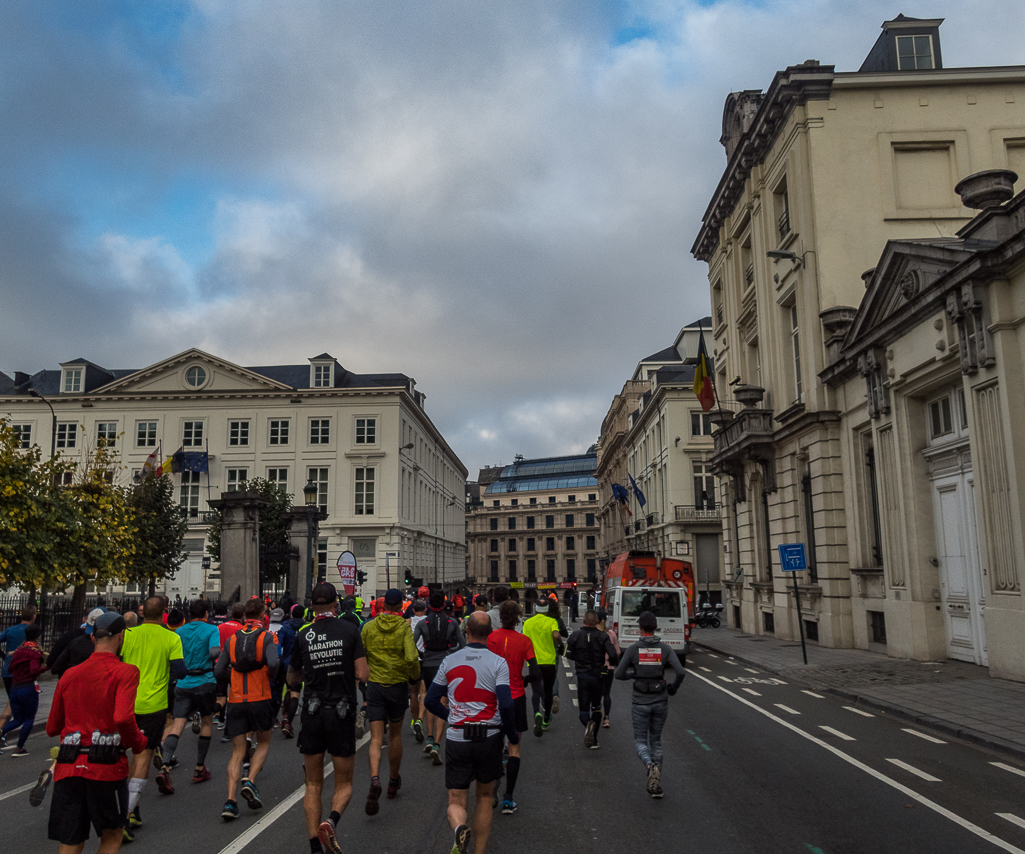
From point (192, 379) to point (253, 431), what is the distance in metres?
6.26

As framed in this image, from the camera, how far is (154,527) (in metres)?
35.8

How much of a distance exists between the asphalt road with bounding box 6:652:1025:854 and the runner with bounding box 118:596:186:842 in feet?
2.49

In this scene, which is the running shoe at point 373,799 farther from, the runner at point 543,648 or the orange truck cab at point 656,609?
the orange truck cab at point 656,609

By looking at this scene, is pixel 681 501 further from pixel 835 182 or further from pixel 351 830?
pixel 351 830

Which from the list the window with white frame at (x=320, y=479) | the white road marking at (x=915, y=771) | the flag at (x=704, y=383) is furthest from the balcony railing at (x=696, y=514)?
the white road marking at (x=915, y=771)

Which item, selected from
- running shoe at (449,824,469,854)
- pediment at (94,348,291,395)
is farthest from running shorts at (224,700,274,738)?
pediment at (94,348,291,395)

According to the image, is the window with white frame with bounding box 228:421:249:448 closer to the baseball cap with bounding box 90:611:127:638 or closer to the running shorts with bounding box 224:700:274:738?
the baseball cap with bounding box 90:611:127:638

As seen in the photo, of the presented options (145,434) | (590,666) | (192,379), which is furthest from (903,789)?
(145,434)

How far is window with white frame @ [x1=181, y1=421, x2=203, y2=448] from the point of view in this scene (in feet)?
203

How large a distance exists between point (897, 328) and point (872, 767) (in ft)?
41.5

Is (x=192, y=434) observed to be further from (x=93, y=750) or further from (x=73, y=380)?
(x=93, y=750)

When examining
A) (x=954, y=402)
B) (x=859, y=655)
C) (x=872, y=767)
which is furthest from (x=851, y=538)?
(x=872, y=767)

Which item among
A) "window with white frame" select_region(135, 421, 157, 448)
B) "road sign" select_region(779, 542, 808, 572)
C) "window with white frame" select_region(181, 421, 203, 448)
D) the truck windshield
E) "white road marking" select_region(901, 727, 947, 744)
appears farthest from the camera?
"window with white frame" select_region(135, 421, 157, 448)

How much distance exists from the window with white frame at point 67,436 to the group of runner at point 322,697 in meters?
57.5
